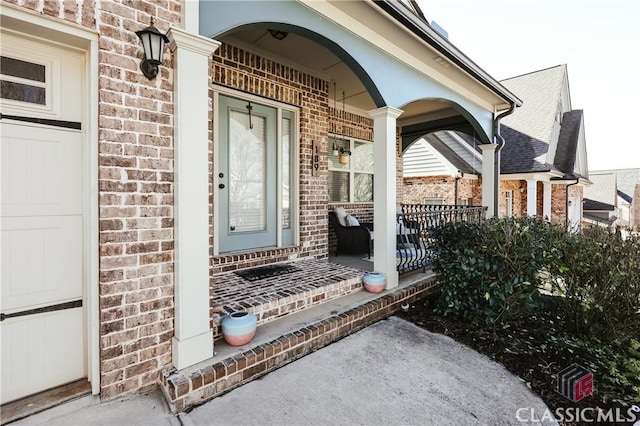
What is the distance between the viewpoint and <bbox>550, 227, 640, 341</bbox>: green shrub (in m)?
3.08

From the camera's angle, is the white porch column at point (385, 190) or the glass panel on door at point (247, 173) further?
the glass panel on door at point (247, 173)

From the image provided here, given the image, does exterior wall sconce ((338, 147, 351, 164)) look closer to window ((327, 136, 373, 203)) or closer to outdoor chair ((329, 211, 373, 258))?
window ((327, 136, 373, 203))

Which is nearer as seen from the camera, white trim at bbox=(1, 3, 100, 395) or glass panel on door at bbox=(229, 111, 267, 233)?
white trim at bbox=(1, 3, 100, 395)

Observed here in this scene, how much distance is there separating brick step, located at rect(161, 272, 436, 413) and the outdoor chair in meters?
1.66

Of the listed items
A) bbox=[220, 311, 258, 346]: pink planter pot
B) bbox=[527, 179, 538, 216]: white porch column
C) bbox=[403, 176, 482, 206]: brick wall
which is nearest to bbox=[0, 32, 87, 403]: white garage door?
bbox=[220, 311, 258, 346]: pink planter pot

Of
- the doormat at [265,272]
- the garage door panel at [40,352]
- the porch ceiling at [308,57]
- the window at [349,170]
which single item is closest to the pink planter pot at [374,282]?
the doormat at [265,272]

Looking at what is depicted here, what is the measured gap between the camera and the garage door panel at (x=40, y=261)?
1884 millimetres

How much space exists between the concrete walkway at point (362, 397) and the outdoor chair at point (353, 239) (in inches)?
111

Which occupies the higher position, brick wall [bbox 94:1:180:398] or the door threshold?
brick wall [bbox 94:1:180:398]

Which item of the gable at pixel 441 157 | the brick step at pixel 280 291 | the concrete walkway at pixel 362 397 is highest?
the gable at pixel 441 157

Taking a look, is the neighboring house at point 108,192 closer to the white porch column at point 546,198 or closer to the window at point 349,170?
the window at point 349,170

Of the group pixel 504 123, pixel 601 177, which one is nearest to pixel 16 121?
pixel 504 123

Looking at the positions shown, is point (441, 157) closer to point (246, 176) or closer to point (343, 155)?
point (343, 155)

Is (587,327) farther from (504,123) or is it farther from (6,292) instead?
(504,123)
